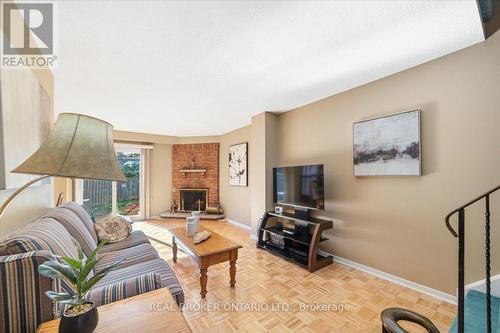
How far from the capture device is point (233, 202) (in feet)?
17.4

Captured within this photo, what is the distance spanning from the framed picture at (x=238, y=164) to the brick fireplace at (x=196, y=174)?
31.7 inches

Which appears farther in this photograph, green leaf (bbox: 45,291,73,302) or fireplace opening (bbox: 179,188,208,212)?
fireplace opening (bbox: 179,188,208,212)

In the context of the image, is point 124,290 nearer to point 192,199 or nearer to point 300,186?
point 300,186

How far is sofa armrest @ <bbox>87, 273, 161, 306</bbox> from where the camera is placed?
1.14m

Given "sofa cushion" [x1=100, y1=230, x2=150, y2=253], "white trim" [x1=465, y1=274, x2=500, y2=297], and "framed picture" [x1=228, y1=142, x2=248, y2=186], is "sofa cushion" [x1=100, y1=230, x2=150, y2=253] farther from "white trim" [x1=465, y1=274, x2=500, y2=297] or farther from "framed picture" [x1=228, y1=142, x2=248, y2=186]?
"white trim" [x1=465, y1=274, x2=500, y2=297]

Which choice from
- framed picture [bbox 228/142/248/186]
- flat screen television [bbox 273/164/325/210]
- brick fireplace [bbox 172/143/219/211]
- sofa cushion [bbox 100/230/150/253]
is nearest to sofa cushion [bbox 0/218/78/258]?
sofa cushion [bbox 100/230/150/253]

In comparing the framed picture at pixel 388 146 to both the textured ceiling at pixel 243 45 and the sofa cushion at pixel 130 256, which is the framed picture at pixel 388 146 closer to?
the textured ceiling at pixel 243 45

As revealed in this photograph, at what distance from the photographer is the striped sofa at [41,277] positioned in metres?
0.85

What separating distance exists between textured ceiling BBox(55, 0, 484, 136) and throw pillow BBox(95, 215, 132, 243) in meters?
1.68

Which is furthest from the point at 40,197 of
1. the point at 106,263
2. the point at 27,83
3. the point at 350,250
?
the point at 350,250

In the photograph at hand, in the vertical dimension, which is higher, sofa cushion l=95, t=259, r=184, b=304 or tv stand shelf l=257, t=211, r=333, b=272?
sofa cushion l=95, t=259, r=184, b=304

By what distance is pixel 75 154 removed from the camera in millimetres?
746

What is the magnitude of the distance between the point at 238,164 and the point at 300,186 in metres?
2.26

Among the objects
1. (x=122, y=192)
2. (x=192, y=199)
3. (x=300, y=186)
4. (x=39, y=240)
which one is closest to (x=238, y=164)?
(x=192, y=199)
